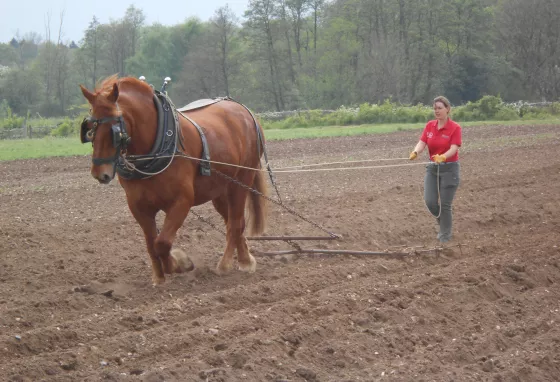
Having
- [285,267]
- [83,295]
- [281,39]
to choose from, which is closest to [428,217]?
[285,267]

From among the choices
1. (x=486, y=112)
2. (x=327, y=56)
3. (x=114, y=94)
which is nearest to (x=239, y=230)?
(x=114, y=94)

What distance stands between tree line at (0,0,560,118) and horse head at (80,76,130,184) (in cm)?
4034

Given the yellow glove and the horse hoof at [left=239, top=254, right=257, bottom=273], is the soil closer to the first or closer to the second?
the horse hoof at [left=239, top=254, right=257, bottom=273]

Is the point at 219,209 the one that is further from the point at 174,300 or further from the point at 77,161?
the point at 77,161

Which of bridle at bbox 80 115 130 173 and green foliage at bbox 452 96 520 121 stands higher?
bridle at bbox 80 115 130 173

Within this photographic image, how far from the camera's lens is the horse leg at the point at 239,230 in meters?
8.13

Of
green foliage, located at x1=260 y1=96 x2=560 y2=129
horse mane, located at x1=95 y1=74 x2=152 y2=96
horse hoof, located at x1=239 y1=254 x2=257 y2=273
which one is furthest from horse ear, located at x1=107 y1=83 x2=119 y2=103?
green foliage, located at x1=260 y1=96 x2=560 y2=129

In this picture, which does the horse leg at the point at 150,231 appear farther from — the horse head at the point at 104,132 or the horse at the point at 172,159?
the horse head at the point at 104,132

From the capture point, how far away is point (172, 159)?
6926 mm

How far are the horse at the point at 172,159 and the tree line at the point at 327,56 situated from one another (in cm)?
3874

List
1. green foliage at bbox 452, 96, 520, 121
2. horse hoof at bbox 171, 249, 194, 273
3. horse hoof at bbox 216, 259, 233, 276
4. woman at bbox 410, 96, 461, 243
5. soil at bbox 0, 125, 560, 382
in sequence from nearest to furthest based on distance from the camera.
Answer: soil at bbox 0, 125, 560, 382 → horse hoof at bbox 171, 249, 194, 273 → horse hoof at bbox 216, 259, 233, 276 → woman at bbox 410, 96, 461, 243 → green foliage at bbox 452, 96, 520, 121

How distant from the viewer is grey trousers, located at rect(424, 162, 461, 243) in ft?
30.0

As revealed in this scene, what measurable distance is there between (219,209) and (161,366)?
11.8 feet

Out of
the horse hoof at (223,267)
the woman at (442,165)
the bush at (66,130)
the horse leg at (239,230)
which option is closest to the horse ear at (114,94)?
the horse leg at (239,230)
